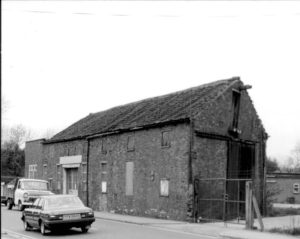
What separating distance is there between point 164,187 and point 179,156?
6.82 feet

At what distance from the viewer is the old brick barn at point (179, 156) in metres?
24.5

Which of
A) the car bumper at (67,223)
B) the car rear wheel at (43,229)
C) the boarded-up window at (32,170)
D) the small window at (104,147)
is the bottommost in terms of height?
the car rear wheel at (43,229)

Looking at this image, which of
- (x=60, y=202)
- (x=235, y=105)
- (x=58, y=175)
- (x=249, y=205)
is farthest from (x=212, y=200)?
(x=58, y=175)

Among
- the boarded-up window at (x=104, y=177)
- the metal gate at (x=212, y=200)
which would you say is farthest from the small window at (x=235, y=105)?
the boarded-up window at (x=104, y=177)

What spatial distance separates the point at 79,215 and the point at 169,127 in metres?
10.2

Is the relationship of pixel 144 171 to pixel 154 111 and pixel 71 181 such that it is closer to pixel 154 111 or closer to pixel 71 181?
pixel 154 111

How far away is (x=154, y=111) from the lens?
2988 centimetres

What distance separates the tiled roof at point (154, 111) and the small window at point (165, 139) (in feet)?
2.48

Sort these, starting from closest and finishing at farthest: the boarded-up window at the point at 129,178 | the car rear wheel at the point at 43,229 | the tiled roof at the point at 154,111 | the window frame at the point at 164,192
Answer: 1. the car rear wheel at the point at 43,229
2. the window frame at the point at 164,192
3. the tiled roof at the point at 154,111
4. the boarded-up window at the point at 129,178

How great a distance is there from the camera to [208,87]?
2861 cm

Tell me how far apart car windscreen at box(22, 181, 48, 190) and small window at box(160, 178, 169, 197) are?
9298mm

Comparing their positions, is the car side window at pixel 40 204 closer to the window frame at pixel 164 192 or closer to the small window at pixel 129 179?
the window frame at pixel 164 192

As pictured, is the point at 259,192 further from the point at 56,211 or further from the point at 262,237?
the point at 56,211

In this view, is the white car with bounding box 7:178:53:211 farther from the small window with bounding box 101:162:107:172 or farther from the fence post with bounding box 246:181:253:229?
the fence post with bounding box 246:181:253:229
